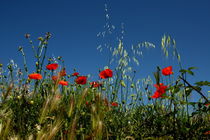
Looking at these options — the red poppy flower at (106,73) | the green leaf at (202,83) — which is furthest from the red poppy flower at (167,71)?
the green leaf at (202,83)

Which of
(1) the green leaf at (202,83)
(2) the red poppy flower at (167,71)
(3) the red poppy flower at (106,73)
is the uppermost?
(3) the red poppy flower at (106,73)

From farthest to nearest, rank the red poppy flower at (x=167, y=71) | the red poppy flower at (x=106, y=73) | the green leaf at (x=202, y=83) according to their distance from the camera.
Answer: the red poppy flower at (x=106, y=73) → the red poppy flower at (x=167, y=71) → the green leaf at (x=202, y=83)

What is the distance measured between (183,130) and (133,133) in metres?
0.52

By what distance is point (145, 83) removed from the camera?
320 centimetres

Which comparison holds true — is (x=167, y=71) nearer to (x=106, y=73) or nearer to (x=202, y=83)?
(x=106, y=73)

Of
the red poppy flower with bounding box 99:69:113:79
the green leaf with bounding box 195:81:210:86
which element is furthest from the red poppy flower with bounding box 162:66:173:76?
the green leaf with bounding box 195:81:210:86

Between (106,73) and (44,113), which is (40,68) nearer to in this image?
(106,73)

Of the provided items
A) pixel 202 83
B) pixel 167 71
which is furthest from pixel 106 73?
pixel 202 83

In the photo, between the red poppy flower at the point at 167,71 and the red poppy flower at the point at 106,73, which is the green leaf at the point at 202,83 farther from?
the red poppy flower at the point at 106,73

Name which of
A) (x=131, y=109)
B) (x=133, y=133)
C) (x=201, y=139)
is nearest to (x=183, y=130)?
(x=201, y=139)

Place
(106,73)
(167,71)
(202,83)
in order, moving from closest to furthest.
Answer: (202,83) → (167,71) → (106,73)

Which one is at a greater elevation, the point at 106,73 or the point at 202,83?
the point at 106,73

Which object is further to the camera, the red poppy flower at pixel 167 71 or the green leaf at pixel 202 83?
the red poppy flower at pixel 167 71

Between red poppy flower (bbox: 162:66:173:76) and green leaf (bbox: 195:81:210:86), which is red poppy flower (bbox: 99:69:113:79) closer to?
red poppy flower (bbox: 162:66:173:76)
